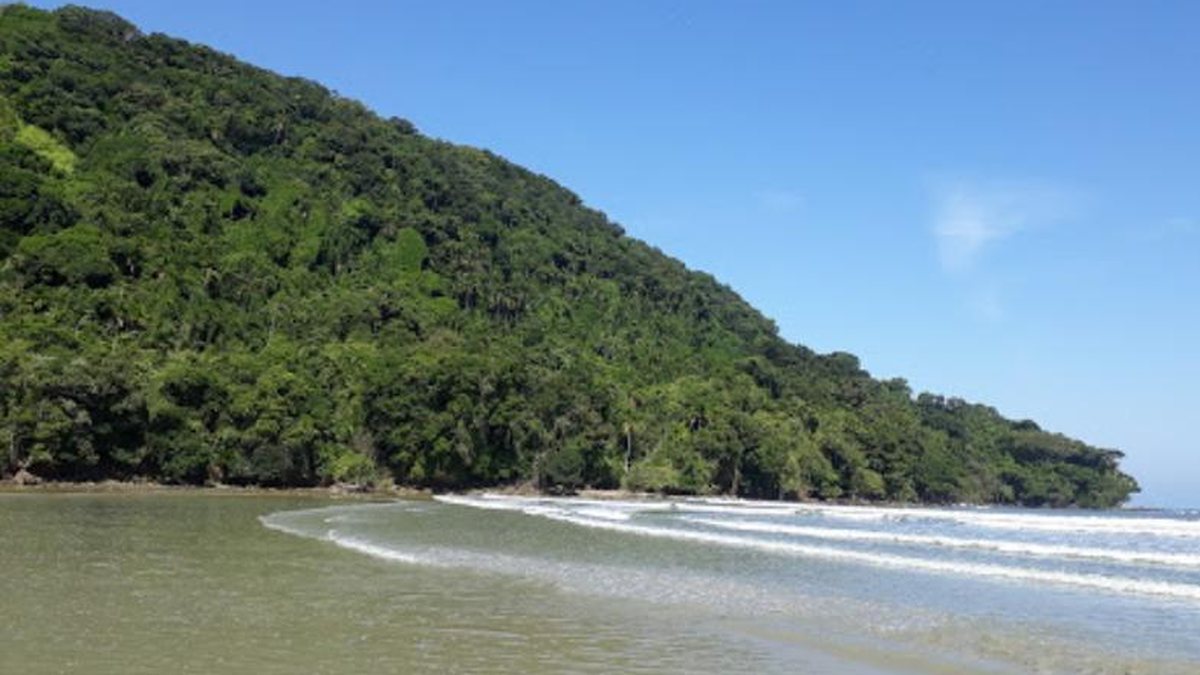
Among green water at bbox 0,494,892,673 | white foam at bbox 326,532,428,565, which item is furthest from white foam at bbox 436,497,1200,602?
white foam at bbox 326,532,428,565

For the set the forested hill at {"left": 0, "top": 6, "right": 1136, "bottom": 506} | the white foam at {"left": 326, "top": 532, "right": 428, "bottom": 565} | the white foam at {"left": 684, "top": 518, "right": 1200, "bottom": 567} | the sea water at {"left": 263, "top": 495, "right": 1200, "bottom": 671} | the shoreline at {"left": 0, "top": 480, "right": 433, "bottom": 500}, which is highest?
the forested hill at {"left": 0, "top": 6, "right": 1136, "bottom": 506}

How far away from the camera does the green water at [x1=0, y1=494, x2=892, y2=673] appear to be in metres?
12.3

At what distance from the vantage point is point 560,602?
61.2 feet

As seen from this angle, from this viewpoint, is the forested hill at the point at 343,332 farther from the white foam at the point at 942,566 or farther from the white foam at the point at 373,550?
the white foam at the point at 942,566

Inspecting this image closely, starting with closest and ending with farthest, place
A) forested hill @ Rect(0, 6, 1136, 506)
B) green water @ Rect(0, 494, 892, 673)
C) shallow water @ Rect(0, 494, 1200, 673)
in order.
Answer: green water @ Rect(0, 494, 892, 673)
shallow water @ Rect(0, 494, 1200, 673)
forested hill @ Rect(0, 6, 1136, 506)

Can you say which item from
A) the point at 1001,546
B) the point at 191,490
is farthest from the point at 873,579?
the point at 191,490

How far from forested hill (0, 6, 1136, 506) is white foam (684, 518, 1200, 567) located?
45.4 meters

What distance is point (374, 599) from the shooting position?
17.8 m

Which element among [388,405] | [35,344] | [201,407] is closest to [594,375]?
[388,405]

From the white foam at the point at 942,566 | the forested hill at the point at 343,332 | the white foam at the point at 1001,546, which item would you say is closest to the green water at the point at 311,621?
the white foam at the point at 942,566

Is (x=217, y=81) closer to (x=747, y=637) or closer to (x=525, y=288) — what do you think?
(x=525, y=288)

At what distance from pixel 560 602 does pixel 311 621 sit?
520 centimetres

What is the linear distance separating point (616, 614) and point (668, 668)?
487 centimetres

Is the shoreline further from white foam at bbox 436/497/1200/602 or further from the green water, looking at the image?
the green water
